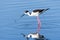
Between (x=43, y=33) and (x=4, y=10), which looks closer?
(x=43, y=33)

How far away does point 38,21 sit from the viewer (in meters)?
2.86

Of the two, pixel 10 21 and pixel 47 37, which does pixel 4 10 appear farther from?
pixel 47 37

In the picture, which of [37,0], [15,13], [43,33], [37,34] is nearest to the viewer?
[37,34]

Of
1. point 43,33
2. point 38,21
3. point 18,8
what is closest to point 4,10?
point 18,8

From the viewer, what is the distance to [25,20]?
2938 mm

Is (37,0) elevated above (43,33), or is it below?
above

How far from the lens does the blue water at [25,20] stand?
102 inches

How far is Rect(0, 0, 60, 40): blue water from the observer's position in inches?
102

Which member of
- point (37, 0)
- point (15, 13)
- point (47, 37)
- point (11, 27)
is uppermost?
point (37, 0)

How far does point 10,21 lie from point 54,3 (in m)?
0.89

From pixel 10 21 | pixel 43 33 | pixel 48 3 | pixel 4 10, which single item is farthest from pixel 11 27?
pixel 48 3

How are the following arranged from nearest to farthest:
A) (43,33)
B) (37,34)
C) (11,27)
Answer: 1. (37,34)
2. (43,33)
3. (11,27)

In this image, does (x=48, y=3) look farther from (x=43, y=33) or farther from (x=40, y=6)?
(x=43, y=33)

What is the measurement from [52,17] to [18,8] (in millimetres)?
603
